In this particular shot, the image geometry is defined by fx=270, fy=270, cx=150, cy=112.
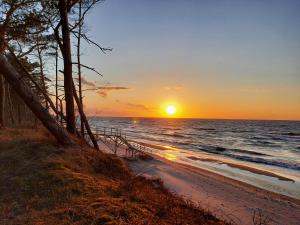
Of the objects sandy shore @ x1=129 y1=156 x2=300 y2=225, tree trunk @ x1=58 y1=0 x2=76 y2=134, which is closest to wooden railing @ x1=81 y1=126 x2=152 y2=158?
sandy shore @ x1=129 y1=156 x2=300 y2=225

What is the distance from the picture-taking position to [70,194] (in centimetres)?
579

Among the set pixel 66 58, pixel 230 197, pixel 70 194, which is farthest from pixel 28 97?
pixel 230 197

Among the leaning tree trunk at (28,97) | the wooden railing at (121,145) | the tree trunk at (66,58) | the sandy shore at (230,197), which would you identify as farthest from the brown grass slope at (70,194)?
the wooden railing at (121,145)

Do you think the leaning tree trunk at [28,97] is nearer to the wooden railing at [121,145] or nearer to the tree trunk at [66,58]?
the tree trunk at [66,58]

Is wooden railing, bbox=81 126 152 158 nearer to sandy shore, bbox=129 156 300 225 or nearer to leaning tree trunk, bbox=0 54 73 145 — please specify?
sandy shore, bbox=129 156 300 225

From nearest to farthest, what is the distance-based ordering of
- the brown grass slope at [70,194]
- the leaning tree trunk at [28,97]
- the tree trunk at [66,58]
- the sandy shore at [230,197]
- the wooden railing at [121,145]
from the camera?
1. the brown grass slope at [70,194]
2. the leaning tree trunk at [28,97]
3. the tree trunk at [66,58]
4. the sandy shore at [230,197]
5. the wooden railing at [121,145]

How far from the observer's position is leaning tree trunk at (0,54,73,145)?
25.4 ft

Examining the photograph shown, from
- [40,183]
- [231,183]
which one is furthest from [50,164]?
[231,183]

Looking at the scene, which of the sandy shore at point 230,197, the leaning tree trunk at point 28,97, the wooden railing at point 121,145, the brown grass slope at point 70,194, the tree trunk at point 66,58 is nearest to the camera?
the brown grass slope at point 70,194

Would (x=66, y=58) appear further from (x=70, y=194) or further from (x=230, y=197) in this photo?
(x=230, y=197)

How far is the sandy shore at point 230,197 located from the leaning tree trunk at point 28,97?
187 inches

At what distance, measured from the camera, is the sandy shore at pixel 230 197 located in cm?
1170

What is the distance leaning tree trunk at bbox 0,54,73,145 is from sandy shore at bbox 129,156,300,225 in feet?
15.6

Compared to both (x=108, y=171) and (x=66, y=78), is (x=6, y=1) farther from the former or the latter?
(x=108, y=171)
